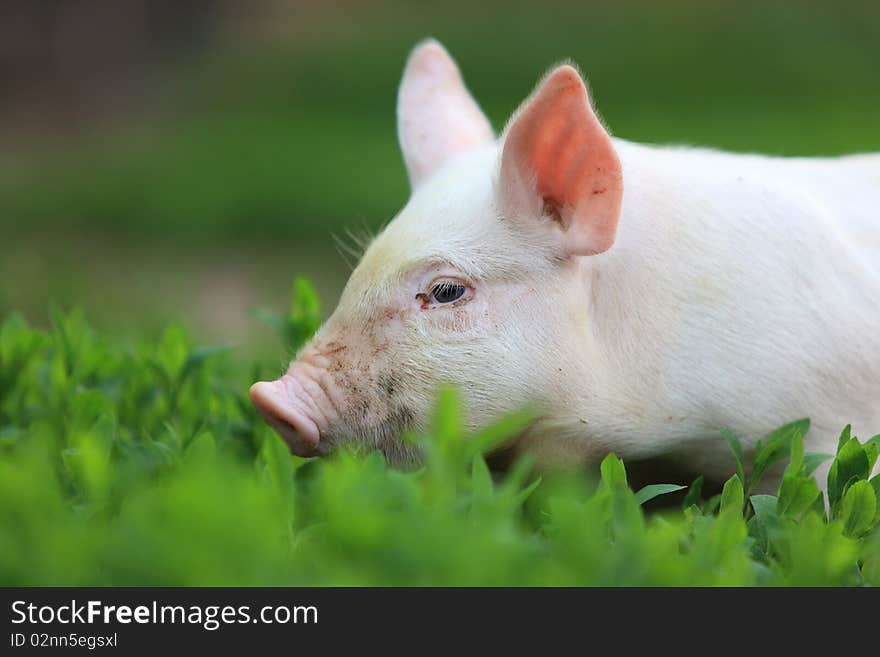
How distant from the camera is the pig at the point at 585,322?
3705 mm

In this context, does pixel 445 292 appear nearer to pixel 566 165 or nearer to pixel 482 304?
pixel 482 304

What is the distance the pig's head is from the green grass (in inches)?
5.6

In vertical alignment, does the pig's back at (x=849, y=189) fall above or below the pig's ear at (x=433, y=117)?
below

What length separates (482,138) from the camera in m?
4.84

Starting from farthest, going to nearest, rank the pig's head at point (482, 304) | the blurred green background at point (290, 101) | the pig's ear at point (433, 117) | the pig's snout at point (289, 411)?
the blurred green background at point (290, 101) < the pig's ear at point (433, 117) < the pig's head at point (482, 304) < the pig's snout at point (289, 411)

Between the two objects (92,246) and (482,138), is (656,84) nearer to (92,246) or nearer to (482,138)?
(92,246)

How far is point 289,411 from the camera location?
359 centimetres

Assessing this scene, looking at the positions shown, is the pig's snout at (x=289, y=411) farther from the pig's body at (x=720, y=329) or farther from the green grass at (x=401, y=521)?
the pig's body at (x=720, y=329)

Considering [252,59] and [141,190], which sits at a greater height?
[252,59]

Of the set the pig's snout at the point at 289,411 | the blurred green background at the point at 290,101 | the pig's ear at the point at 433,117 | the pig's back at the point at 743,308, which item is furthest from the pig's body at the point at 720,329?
the blurred green background at the point at 290,101

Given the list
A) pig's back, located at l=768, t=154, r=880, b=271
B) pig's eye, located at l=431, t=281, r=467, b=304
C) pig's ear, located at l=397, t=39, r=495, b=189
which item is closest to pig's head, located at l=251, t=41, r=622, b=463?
pig's eye, located at l=431, t=281, r=467, b=304

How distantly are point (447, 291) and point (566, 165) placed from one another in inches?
19.2

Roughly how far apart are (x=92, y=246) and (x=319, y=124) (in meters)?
3.77
